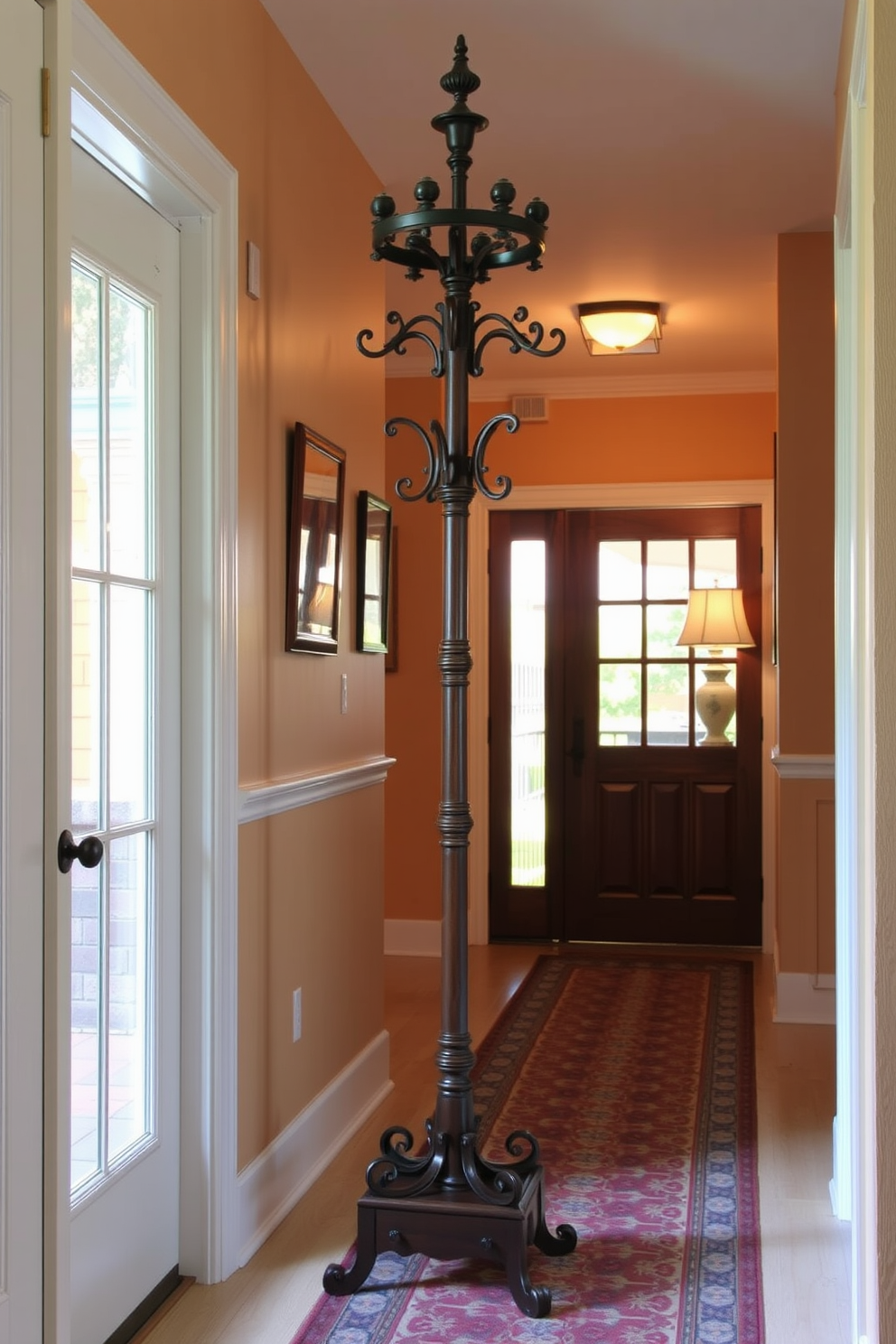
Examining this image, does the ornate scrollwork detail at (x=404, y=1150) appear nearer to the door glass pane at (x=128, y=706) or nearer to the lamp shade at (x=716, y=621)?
the door glass pane at (x=128, y=706)

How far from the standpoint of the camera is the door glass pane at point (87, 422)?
221cm

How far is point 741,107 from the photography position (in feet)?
11.4

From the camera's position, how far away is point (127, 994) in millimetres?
2408

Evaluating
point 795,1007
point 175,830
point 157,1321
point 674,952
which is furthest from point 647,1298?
point 674,952

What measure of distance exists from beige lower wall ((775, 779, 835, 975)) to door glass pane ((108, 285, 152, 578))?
9.69 ft

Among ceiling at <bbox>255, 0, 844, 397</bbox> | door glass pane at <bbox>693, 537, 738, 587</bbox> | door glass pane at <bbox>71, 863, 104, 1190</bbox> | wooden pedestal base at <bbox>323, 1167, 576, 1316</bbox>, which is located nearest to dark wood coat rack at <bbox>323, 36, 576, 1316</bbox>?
wooden pedestal base at <bbox>323, 1167, 576, 1316</bbox>

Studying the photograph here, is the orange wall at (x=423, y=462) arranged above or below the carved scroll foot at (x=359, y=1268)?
above

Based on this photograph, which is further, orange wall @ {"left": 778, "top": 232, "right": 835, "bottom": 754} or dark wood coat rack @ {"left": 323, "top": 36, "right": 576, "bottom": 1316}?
orange wall @ {"left": 778, "top": 232, "right": 835, "bottom": 754}

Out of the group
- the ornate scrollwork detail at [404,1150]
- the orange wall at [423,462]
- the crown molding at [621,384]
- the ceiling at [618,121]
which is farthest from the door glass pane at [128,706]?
the crown molding at [621,384]

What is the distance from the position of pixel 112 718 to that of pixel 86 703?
0.35ft

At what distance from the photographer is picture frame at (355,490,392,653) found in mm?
3754

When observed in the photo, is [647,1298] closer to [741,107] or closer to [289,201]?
[289,201]

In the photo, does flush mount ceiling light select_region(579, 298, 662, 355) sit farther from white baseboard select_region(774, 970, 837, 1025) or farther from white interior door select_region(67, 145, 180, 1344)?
white interior door select_region(67, 145, 180, 1344)

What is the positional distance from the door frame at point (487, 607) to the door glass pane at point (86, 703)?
4.07 meters
